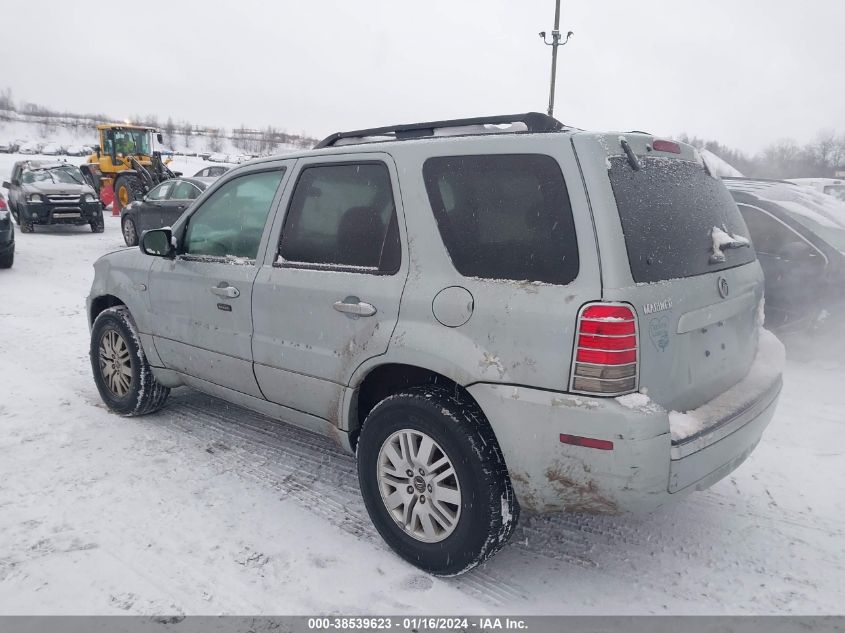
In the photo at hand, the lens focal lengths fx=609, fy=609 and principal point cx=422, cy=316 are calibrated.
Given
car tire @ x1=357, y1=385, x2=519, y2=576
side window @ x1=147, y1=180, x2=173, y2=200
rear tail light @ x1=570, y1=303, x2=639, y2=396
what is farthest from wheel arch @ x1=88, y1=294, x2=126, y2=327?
side window @ x1=147, y1=180, x2=173, y2=200

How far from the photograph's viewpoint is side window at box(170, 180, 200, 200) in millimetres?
12977

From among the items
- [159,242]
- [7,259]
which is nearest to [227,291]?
[159,242]

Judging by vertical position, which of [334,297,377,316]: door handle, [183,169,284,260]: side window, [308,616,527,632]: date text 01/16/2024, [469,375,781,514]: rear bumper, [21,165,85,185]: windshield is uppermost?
[21,165,85,185]: windshield

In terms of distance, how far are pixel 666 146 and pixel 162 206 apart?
1220 cm

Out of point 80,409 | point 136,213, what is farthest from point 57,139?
point 80,409

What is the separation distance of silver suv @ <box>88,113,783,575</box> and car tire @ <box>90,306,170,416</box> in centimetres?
122

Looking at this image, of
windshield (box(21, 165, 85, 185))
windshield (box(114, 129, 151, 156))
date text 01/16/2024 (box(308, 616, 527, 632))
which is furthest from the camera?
windshield (box(114, 129, 151, 156))

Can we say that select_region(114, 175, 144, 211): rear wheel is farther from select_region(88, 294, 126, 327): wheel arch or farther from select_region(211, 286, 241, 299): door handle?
select_region(211, 286, 241, 299): door handle

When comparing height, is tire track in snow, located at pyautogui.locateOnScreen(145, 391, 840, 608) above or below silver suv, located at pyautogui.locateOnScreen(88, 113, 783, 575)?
below

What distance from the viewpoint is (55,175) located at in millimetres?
15648

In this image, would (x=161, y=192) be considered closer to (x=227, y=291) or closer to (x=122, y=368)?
(x=122, y=368)

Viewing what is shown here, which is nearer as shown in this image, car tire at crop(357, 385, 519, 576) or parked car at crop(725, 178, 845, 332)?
car tire at crop(357, 385, 519, 576)

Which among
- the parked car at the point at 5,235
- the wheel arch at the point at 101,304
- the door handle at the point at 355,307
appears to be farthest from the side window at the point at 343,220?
the parked car at the point at 5,235

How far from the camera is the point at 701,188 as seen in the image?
113 inches
